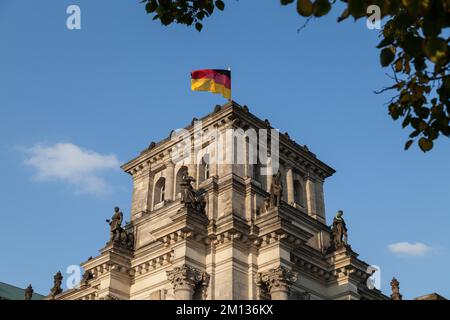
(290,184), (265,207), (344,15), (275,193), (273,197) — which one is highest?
(290,184)

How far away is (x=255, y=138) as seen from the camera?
3219 cm

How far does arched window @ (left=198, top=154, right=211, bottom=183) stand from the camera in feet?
105

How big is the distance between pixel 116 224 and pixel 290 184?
9992 mm

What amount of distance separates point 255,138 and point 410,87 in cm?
2209

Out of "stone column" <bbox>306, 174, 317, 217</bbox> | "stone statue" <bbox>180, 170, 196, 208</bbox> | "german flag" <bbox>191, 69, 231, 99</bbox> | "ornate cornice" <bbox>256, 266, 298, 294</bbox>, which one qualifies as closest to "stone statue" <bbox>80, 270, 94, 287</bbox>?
"stone statue" <bbox>180, 170, 196, 208</bbox>

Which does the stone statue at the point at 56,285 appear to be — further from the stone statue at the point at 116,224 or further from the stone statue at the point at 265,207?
the stone statue at the point at 265,207

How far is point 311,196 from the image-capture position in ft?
113

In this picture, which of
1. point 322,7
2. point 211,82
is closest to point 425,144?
point 322,7

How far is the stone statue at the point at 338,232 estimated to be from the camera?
104 ft

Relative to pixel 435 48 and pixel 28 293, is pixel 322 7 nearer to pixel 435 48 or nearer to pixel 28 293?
pixel 435 48

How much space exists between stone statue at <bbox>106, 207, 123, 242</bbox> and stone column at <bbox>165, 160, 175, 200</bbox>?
279cm
